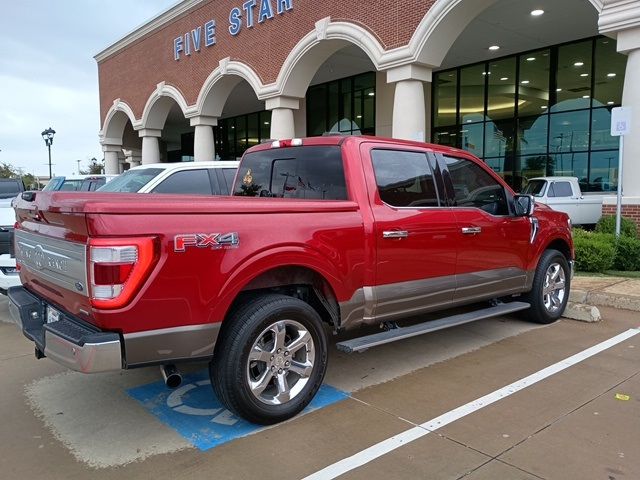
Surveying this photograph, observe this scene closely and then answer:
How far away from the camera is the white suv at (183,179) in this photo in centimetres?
748

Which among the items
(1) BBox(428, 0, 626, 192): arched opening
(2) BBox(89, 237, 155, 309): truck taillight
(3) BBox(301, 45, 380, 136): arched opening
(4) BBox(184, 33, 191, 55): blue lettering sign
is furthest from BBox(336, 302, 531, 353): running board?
(4) BBox(184, 33, 191, 55): blue lettering sign

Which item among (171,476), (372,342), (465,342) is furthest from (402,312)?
(171,476)

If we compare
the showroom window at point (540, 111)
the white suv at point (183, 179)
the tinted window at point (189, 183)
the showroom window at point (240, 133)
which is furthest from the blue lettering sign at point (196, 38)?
the tinted window at point (189, 183)

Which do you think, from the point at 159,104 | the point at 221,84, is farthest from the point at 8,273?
the point at 159,104

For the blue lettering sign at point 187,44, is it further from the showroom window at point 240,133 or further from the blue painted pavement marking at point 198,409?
the blue painted pavement marking at point 198,409

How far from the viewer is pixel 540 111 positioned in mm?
19672

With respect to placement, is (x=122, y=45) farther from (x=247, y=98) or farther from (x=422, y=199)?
(x=422, y=199)

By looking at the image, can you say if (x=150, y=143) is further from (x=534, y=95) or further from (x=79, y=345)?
(x=79, y=345)

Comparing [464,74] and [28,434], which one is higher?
[464,74]

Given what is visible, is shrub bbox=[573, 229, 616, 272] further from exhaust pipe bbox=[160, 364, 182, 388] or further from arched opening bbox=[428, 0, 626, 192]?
arched opening bbox=[428, 0, 626, 192]

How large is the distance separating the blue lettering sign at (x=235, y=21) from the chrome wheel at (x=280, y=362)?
1894cm

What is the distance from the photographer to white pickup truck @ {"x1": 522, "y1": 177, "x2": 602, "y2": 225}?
15734 millimetres

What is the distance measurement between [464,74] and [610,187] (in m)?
7.25

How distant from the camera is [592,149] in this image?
1848 centimetres
